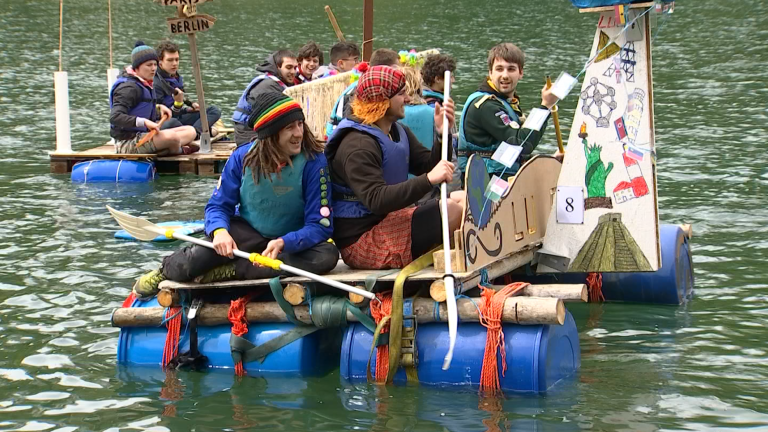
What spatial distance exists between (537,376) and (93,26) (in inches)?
1136

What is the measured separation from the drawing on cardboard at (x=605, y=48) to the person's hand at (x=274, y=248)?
2.42m

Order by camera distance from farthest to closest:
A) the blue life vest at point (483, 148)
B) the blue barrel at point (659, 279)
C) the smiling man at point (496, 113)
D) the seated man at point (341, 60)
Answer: the seated man at point (341, 60)
the blue barrel at point (659, 279)
the blue life vest at point (483, 148)
the smiling man at point (496, 113)

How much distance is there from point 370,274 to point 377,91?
45.1 inches

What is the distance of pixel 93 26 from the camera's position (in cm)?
3325

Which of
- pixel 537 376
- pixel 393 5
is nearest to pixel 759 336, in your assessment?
pixel 537 376

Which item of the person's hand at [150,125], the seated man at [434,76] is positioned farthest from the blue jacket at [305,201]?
the person's hand at [150,125]

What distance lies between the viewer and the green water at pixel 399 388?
21.9 feet

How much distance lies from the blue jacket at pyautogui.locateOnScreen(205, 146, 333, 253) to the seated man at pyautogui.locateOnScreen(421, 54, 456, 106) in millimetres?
2213

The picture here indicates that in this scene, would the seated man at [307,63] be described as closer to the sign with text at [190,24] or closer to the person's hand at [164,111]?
the sign with text at [190,24]

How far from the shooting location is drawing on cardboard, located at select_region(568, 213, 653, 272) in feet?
25.3

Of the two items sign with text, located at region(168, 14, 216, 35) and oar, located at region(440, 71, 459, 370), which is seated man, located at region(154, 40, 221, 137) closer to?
sign with text, located at region(168, 14, 216, 35)

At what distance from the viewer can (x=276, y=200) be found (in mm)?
7336

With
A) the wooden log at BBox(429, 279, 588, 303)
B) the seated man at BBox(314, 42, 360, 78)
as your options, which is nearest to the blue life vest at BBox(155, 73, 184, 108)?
the seated man at BBox(314, 42, 360, 78)

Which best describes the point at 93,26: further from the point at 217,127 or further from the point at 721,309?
the point at 721,309
